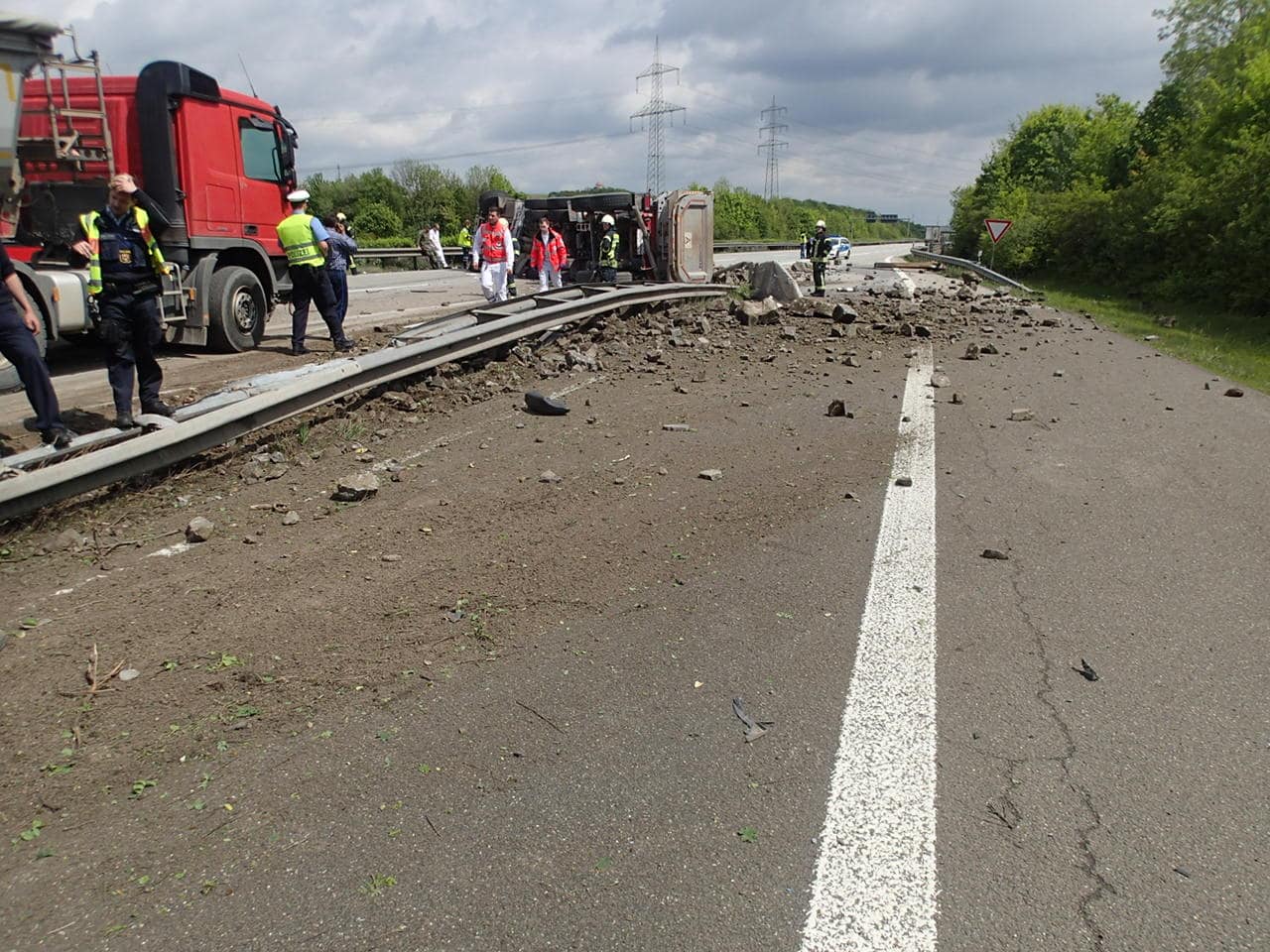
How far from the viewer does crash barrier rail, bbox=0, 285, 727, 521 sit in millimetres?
4613

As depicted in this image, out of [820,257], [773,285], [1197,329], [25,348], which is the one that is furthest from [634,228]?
[25,348]

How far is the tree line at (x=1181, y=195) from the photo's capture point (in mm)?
18062

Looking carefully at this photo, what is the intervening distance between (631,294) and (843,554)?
24.5 ft

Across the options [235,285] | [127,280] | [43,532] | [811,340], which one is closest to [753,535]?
[43,532]

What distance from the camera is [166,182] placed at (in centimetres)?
958

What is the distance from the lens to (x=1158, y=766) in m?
2.65

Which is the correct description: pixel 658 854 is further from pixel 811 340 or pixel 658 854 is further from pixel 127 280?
pixel 811 340

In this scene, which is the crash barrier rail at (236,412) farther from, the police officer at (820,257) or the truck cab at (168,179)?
the police officer at (820,257)

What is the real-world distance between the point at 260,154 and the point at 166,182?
1561 millimetres

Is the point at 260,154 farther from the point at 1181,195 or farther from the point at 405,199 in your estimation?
the point at 405,199

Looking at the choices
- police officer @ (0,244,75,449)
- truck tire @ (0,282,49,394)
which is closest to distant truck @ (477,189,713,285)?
truck tire @ (0,282,49,394)

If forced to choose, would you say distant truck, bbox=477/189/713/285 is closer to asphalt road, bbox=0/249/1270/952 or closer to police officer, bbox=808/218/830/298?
police officer, bbox=808/218/830/298

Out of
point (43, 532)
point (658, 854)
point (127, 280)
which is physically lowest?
point (658, 854)

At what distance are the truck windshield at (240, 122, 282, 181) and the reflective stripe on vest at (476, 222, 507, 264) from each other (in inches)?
137
